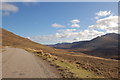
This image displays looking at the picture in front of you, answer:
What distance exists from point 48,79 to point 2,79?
3.22 metres

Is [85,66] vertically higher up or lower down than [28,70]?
lower down

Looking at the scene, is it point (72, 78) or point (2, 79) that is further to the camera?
point (72, 78)

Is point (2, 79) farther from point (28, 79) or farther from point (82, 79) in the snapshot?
point (82, 79)

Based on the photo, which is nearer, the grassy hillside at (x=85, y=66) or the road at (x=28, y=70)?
the road at (x=28, y=70)

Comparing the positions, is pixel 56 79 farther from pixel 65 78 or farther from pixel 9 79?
pixel 9 79

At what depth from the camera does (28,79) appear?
9.37 meters

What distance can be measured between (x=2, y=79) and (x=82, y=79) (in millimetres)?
5825

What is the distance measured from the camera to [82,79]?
10031 mm

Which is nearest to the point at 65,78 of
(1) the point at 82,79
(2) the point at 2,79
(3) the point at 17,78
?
(1) the point at 82,79

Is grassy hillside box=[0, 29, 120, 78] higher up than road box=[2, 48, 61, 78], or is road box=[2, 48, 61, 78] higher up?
road box=[2, 48, 61, 78]

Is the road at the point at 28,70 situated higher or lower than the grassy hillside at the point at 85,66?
higher

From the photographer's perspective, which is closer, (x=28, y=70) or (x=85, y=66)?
(x=28, y=70)

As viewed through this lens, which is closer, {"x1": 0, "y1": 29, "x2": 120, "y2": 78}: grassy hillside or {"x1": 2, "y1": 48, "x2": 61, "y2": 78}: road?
{"x1": 2, "y1": 48, "x2": 61, "y2": 78}: road

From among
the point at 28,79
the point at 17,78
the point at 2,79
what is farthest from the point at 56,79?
the point at 2,79
